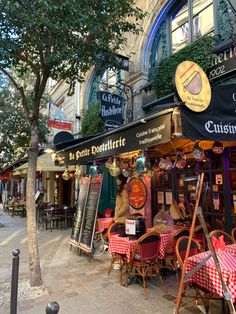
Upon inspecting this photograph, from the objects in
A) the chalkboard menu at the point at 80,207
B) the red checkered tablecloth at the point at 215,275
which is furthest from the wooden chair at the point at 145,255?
the chalkboard menu at the point at 80,207

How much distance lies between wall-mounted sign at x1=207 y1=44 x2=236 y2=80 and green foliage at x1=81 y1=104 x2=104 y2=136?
5.33 meters

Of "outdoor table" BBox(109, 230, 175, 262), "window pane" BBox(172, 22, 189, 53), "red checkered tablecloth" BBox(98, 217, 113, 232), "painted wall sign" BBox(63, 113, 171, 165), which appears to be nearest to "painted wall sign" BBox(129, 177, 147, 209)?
"red checkered tablecloth" BBox(98, 217, 113, 232)

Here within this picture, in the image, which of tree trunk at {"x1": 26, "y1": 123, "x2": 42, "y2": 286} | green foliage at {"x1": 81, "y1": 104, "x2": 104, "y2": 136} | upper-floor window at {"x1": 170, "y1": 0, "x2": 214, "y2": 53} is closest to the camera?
tree trunk at {"x1": 26, "y1": 123, "x2": 42, "y2": 286}

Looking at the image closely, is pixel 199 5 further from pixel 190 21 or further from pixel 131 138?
pixel 131 138

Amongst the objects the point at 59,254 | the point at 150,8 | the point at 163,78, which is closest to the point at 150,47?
the point at 150,8

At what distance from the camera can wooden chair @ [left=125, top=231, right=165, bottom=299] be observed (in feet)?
15.7

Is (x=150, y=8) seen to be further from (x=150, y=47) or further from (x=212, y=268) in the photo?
(x=212, y=268)

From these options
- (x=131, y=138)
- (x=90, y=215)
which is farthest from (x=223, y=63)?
(x=90, y=215)

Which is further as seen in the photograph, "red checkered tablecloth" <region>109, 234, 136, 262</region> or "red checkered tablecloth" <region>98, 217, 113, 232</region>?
"red checkered tablecloth" <region>98, 217, 113, 232</region>

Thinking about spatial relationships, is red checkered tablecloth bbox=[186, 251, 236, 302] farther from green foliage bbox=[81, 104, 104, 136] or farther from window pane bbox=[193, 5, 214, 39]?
green foliage bbox=[81, 104, 104, 136]

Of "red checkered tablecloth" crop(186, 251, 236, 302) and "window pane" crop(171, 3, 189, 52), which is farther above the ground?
"window pane" crop(171, 3, 189, 52)

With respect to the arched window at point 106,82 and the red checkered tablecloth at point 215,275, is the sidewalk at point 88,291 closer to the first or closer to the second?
the red checkered tablecloth at point 215,275

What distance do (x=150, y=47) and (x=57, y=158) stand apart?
4.64 metres

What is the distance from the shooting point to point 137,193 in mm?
8453
